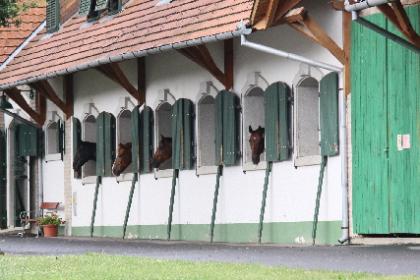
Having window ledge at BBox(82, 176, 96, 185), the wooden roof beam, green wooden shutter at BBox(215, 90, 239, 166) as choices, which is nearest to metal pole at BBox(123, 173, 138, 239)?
window ledge at BBox(82, 176, 96, 185)

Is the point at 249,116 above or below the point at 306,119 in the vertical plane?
above

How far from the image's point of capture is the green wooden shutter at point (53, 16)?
106 ft

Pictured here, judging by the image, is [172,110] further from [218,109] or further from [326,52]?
[326,52]

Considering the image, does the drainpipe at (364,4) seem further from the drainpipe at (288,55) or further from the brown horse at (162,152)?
the brown horse at (162,152)

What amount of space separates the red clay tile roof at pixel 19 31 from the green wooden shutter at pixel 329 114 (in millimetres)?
12804

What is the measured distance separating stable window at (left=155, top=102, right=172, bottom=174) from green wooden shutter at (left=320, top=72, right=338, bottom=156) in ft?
19.8

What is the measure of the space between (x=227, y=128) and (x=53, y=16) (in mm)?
9335

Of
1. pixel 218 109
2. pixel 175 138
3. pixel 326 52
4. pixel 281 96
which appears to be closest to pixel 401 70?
pixel 326 52

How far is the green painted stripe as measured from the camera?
21453 millimetres

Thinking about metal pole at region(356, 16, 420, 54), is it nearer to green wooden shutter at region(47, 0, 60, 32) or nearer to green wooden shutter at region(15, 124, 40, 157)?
green wooden shutter at region(47, 0, 60, 32)

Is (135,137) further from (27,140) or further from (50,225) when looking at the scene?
(27,140)

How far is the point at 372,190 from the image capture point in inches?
795

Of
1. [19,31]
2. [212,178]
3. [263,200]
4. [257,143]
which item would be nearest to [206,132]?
[212,178]

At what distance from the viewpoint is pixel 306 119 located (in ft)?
73.8
